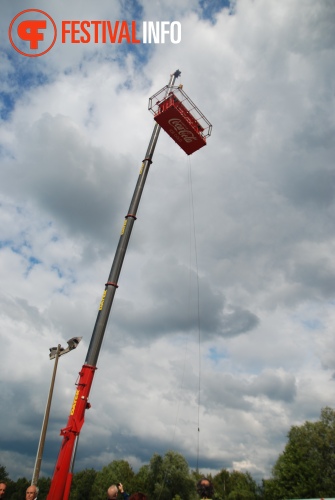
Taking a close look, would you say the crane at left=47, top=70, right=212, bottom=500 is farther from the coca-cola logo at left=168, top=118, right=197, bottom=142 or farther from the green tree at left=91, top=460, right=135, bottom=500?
the green tree at left=91, top=460, right=135, bottom=500

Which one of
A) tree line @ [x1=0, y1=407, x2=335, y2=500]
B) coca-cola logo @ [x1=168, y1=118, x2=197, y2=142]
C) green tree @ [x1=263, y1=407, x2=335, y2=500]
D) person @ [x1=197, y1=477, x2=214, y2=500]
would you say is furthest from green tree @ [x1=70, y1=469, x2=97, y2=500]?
person @ [x1=197, y1=477, x2=214, y2=500]

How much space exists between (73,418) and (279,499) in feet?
140

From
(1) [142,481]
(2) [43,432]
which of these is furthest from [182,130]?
(1) [142,481]

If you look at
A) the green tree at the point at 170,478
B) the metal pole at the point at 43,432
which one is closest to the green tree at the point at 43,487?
the green tree at the point at 170,478

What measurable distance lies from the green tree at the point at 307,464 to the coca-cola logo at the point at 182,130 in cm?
4276

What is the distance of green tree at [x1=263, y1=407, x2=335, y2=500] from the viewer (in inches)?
1614

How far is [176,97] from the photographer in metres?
19.0

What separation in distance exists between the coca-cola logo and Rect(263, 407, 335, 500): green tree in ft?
140

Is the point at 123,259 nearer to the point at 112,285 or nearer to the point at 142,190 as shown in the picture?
the point at 112,285

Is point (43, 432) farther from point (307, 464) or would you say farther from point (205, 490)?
point (307, 464)

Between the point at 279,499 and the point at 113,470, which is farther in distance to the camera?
the point at 113,470

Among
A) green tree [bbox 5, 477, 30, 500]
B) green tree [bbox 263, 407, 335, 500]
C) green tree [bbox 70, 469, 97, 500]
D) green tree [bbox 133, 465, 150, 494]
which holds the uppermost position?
green tree [bbox 263, 407, 335, 500]

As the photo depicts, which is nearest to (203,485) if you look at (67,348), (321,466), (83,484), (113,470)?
(67,348)

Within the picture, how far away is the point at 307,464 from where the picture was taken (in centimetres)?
4306
